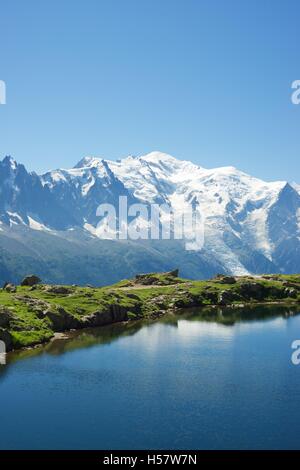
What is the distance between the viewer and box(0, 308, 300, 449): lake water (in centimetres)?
7512

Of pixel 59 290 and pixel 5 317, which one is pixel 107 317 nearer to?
pixel 59 290

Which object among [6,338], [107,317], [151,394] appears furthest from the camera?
[107,317]

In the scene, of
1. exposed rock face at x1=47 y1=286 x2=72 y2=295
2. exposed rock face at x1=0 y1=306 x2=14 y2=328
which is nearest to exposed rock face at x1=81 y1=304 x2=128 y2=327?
exposed rock face at x1=47 y1=286 x2=72 y2=295

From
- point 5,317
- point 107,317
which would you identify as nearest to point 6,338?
point 5,317

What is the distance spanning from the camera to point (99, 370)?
378 feet

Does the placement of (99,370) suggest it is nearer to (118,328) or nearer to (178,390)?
(178,390)

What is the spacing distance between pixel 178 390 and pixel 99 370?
23.4m

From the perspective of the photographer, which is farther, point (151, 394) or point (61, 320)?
point (61, 320)

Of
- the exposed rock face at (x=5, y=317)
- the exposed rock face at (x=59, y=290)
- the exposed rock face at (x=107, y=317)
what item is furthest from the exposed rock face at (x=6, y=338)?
the exposed rock face at (x=59, y=290)

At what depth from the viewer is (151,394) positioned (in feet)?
312

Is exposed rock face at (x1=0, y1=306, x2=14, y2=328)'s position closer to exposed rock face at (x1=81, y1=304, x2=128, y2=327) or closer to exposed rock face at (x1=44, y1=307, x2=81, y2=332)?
exposed rock face at (x1=44, y1=307, x2=81, y2=332)

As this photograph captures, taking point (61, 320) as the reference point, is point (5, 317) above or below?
above

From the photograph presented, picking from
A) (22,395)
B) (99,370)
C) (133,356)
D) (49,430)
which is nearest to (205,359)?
(133,356)

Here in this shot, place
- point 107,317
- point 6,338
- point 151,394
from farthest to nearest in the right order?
point 107,317 → point 6,338 → point 151,394
